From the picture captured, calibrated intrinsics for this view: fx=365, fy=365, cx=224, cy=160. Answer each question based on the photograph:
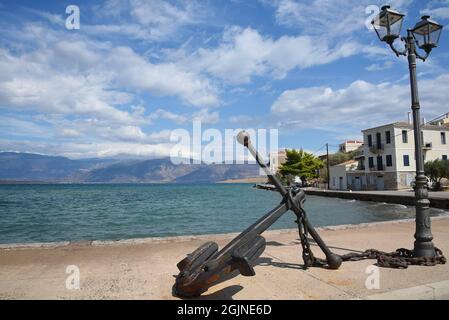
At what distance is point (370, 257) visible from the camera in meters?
6.75

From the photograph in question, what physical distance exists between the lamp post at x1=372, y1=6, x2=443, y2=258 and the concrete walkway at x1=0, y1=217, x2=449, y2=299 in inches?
24.6

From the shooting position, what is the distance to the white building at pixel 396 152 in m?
48.3

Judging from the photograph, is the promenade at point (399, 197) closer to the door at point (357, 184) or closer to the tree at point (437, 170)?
the tree at point (437, 170)

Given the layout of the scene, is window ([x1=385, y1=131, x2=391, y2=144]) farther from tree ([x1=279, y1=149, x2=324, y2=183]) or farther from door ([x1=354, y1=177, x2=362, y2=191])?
tree ([x1=279, y1=149, x2=324, y2=183])

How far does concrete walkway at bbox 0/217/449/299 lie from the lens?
4.83 meters

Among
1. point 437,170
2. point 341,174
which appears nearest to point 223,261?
point 437,170

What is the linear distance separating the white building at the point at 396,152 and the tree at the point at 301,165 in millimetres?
23292

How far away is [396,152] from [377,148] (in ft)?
11.7

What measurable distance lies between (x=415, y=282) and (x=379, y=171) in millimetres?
49934

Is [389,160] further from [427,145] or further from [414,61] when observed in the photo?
[414,61]

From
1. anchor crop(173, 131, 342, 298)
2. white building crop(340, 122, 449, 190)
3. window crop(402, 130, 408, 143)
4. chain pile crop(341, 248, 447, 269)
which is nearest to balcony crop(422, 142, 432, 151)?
white building crop(340, 122, 449, 190)

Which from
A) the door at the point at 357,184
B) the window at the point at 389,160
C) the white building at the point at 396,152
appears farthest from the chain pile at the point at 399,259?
the door at the point at 357,184
